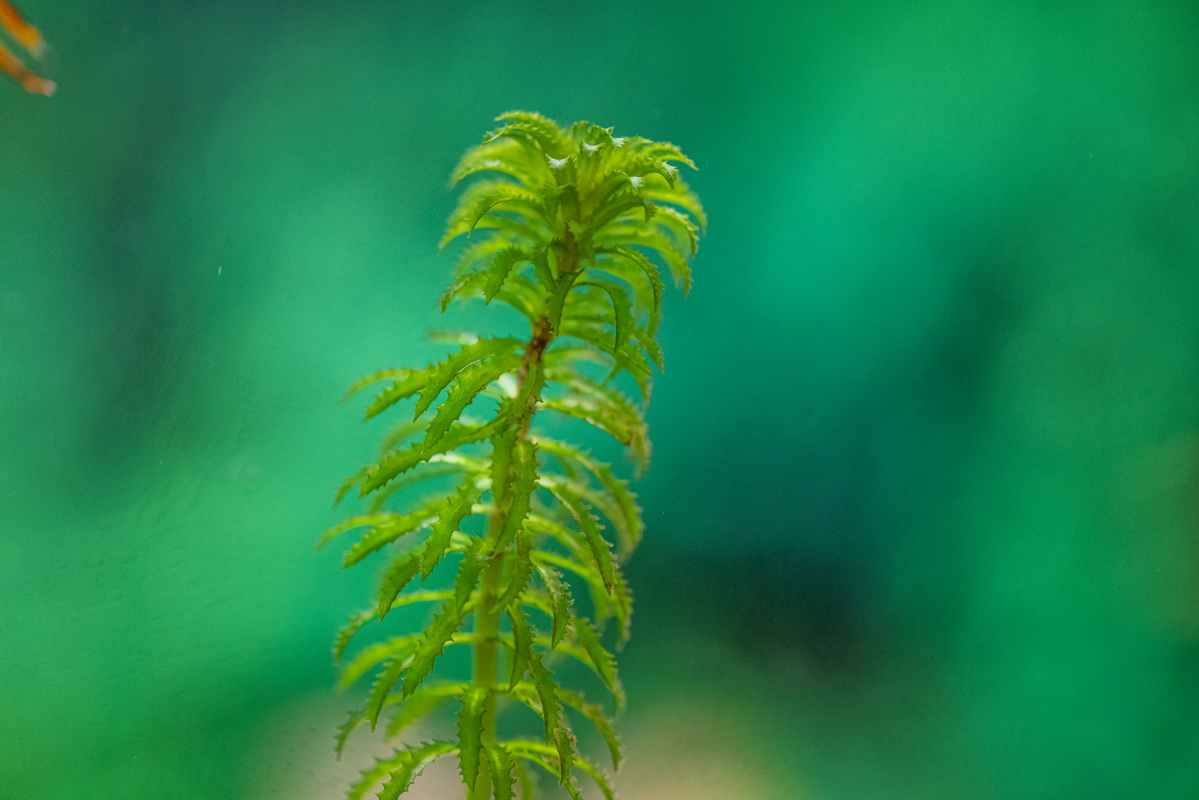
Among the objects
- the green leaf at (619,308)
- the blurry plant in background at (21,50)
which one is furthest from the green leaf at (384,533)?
the blurry plant in background at (21,50)

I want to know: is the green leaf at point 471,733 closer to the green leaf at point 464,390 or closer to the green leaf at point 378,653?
the green leaf at point 378,653

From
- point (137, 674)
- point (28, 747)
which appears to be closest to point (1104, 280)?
point (137, 674)

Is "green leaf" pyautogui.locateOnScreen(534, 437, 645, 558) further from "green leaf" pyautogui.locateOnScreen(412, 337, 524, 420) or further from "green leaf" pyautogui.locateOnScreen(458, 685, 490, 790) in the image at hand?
"green leaf" pyautogui.locateOnScreen(458, 685, 490, 790)

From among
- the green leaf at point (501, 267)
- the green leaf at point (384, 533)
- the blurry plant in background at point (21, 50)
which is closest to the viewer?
the green leaf at point (501, 267)

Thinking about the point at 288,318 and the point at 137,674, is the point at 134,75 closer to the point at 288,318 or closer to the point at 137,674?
the point at 288,318

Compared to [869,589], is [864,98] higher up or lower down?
higher up

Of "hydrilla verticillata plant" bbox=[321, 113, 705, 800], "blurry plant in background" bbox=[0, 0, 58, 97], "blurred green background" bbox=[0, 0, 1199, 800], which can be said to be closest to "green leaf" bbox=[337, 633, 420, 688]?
"hydrilla verticillata plant" bbox=[321, 113, 705, 800]

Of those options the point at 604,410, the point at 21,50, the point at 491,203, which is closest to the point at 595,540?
the point at 604,410
